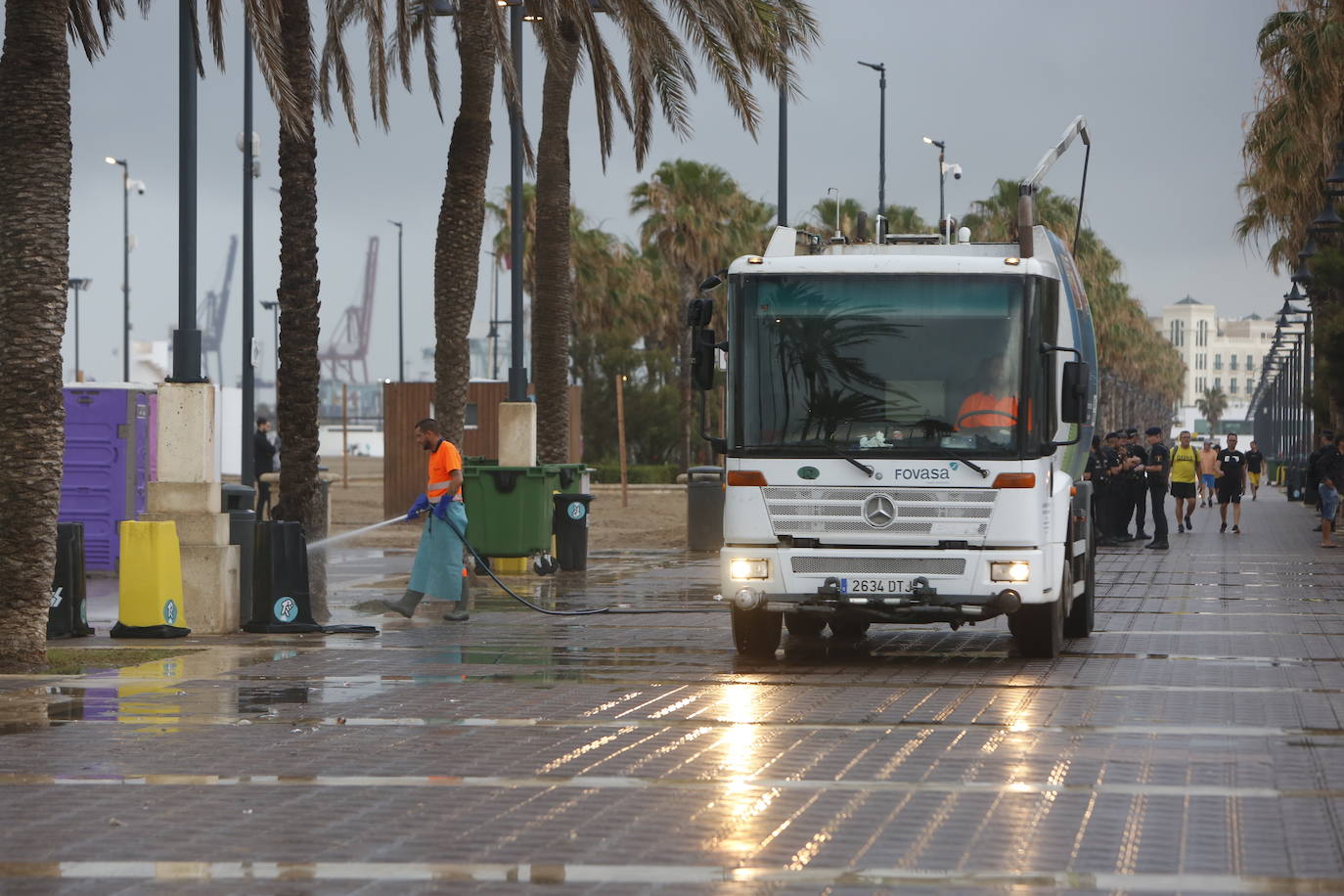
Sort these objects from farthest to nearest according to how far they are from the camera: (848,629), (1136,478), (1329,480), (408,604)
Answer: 1. (1329,480)
2. (1136,478)
3. (408,604)
4. (848,629)

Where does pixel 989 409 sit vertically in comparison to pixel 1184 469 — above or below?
above

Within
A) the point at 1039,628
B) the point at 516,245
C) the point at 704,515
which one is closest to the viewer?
the point at 1039,628

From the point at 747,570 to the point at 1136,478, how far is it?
18.7m

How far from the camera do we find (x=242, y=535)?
676 inches

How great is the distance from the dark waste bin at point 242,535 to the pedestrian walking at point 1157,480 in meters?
16.0

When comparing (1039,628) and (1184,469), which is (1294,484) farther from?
(1039,628)

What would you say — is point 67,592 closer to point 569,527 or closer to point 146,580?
point 146,580

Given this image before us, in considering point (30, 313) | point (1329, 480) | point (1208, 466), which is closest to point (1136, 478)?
point (1329, 480)

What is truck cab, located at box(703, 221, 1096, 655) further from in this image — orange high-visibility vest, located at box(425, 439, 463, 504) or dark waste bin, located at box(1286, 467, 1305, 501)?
dark waste bin, located at box(1286, 467, 1305, 501)

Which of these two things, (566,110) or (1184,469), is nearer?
(566,110)

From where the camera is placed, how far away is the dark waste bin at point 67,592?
1627cm

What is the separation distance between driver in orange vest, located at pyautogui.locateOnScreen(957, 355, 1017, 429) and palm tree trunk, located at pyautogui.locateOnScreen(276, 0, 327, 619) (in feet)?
33.5

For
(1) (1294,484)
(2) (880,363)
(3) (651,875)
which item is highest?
(2) (880,363)

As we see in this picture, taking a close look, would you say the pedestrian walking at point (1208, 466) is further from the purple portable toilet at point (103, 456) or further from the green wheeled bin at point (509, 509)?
the purple portable toilet at point (103, 456)
